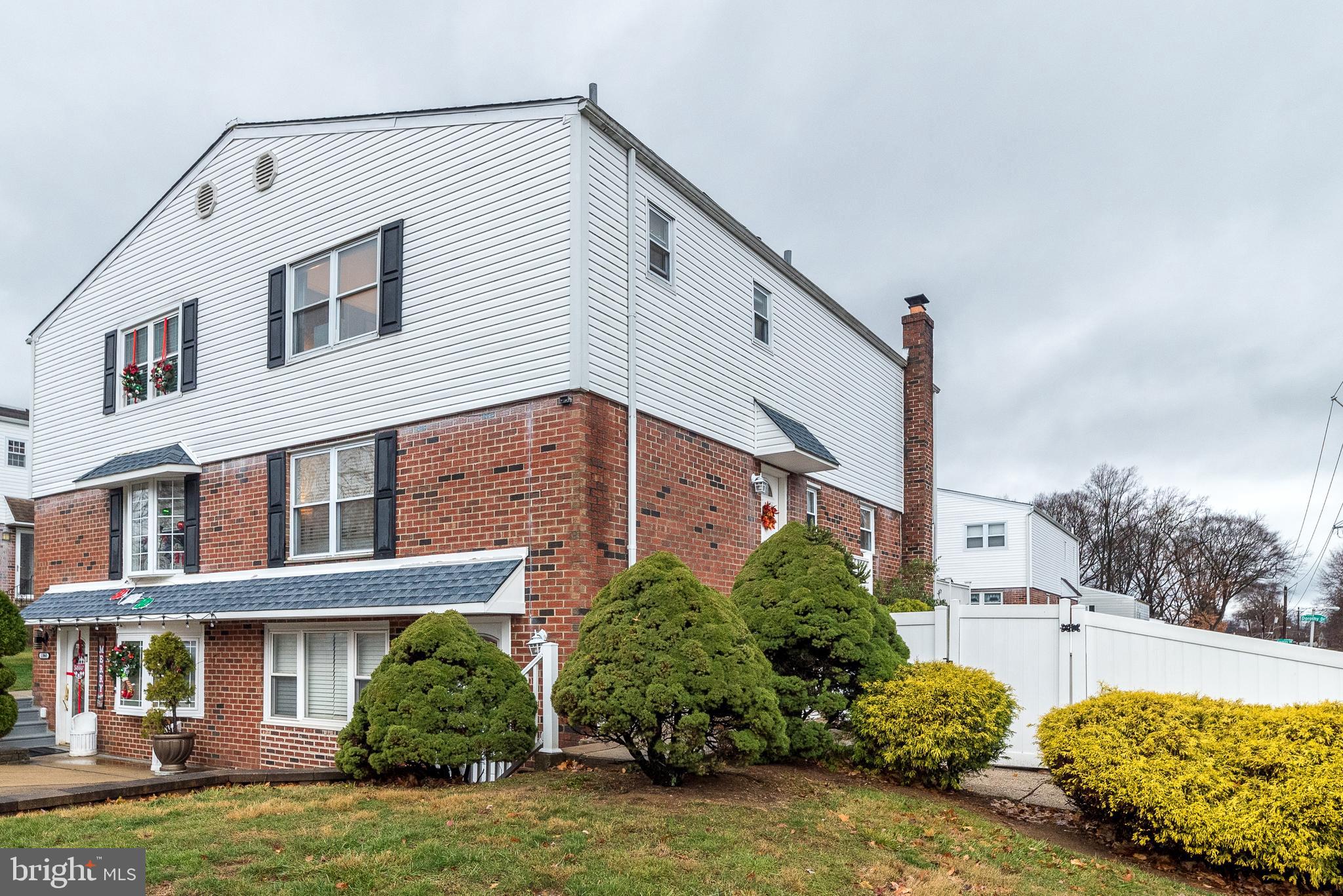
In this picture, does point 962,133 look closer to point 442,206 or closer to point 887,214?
point 887,214

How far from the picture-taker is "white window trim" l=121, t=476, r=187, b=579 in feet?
49.2

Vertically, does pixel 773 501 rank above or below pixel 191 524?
above

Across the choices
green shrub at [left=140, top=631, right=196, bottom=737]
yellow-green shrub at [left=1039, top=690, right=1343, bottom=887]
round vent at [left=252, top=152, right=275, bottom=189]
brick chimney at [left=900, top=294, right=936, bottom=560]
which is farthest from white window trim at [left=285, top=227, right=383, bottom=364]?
brick chimney at [left=900, top=294, right=936, bottom=560]

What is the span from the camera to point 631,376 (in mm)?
11594

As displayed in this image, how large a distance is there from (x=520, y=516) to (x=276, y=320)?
5729mm

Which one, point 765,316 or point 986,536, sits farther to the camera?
point 986,536

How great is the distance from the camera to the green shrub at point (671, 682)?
7426 mm

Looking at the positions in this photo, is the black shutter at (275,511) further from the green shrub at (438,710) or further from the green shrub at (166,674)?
the green shrub at (438,710)

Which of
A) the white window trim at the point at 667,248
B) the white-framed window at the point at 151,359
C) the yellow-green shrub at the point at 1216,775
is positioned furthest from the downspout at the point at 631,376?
the white-framed window at the point at 151,359

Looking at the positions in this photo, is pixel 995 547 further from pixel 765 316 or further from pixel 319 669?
pixel 319 669

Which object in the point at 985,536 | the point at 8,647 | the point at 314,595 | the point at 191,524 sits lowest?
the point at 8,647

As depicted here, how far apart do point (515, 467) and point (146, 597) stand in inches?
295

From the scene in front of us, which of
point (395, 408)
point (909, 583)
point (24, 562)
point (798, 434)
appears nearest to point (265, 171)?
point (395, 408)

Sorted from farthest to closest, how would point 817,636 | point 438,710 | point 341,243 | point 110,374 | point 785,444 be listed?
point 110,374 → point 785,444 → point 341,243 → point 817,636 → point 438,710
